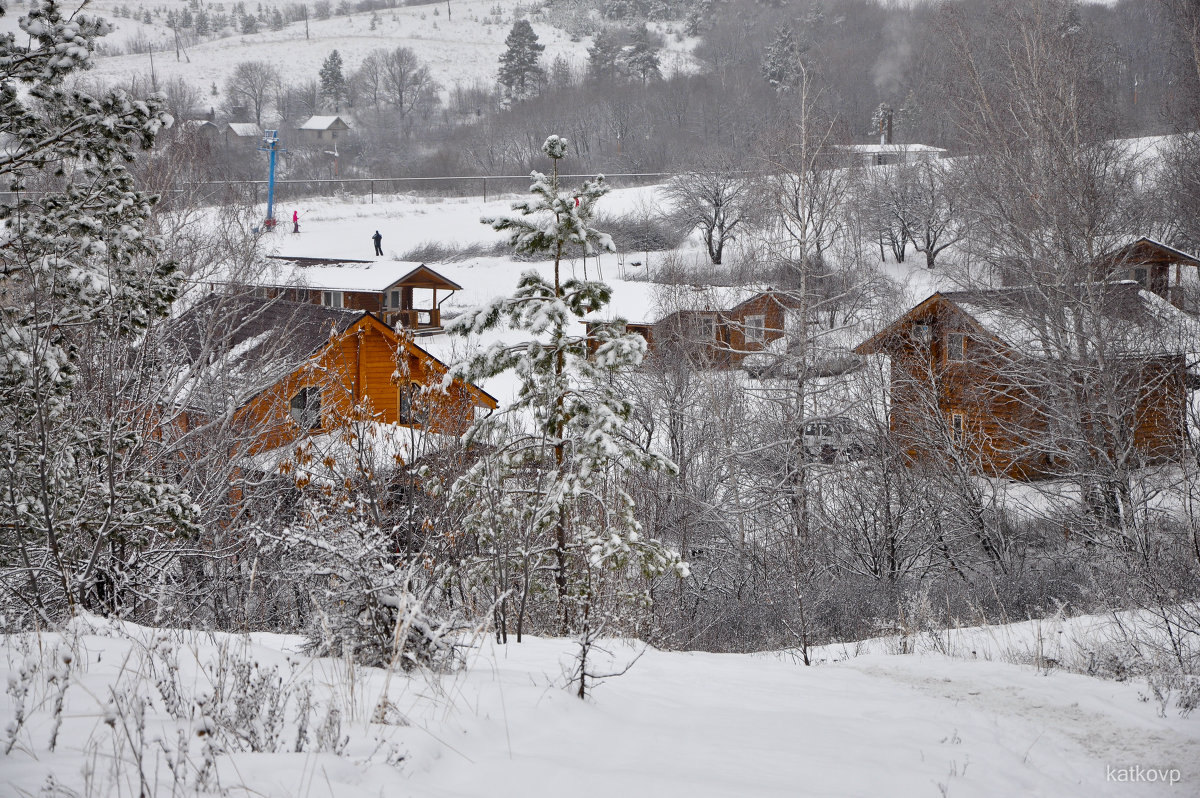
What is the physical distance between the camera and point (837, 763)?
3701mm

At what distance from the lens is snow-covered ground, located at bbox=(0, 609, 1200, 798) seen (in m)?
2.82

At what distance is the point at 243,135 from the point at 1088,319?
92079mm

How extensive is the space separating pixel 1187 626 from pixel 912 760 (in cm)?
460

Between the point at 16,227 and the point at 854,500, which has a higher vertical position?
the point at 16,227

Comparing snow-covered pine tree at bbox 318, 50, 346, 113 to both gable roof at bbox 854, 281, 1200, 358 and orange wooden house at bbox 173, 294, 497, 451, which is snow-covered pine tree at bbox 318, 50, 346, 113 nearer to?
orange wooden house at bbox 173, 294, 497, 451

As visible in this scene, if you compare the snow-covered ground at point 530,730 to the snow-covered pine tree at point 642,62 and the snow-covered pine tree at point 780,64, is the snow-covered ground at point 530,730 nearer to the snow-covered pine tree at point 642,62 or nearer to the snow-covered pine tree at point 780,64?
the snow-covered pine tree at point 780,64

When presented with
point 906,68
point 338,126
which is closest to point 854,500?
point 906,68

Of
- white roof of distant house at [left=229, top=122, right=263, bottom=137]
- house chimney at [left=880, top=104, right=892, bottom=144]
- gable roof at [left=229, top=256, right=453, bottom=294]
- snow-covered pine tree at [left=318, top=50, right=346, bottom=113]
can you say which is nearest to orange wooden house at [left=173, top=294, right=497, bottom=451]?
gable roof at [left=229, top=256, right=453, bottom=294]

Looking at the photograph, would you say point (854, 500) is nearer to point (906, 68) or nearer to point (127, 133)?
point (127, 133)

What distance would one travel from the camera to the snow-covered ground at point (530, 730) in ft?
9.27

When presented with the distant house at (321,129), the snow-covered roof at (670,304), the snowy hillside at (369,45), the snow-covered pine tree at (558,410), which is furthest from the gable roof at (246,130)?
the snow-covered pine tree at (558,410)

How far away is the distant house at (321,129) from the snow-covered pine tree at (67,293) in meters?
96.0

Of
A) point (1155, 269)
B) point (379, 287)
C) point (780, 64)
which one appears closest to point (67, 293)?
point (379, 287)

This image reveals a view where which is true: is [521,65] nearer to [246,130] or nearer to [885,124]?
[246,130]
